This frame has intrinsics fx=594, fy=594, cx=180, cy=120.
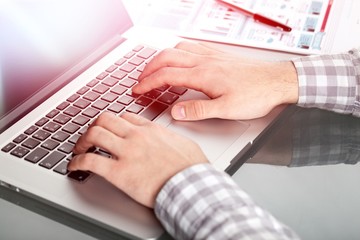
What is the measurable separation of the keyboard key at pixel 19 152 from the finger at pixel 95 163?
0.35 ft

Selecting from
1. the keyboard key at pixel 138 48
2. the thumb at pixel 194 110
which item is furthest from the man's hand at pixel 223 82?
the keyboard key at pixel 138 48

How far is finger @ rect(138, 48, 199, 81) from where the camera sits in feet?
3.21

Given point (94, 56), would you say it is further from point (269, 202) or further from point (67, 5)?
point (269, 202)

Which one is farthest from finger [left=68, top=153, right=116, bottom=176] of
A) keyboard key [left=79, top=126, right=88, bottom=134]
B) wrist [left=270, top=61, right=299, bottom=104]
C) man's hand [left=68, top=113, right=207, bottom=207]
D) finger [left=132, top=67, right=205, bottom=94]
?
wrist [left=270, top=61, right=299, bottom=104]

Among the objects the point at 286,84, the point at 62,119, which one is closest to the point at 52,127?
the point at 62,119

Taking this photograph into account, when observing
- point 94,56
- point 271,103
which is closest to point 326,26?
point 271,103

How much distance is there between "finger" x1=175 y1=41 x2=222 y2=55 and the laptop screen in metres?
0.15

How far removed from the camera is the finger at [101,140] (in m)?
0.80

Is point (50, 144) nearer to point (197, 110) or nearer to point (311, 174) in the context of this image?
point (197, 110)

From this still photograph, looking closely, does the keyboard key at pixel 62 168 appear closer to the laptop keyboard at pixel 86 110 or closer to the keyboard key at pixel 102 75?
the laptop keyboard at pixel 86 110

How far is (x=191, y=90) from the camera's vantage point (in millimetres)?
991

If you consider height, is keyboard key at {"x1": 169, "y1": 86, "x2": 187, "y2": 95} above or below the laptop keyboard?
below

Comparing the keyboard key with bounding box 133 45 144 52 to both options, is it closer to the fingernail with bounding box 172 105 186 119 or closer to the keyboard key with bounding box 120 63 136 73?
the keyboard key with bounding box 120 63 136 73

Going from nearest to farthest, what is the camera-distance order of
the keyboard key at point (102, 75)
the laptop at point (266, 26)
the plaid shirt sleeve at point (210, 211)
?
1. the plaid shirt sleeve at point (210, 211)
2. the keyboard key at point (102, 75)
3. the laptop at point (266, 26)
